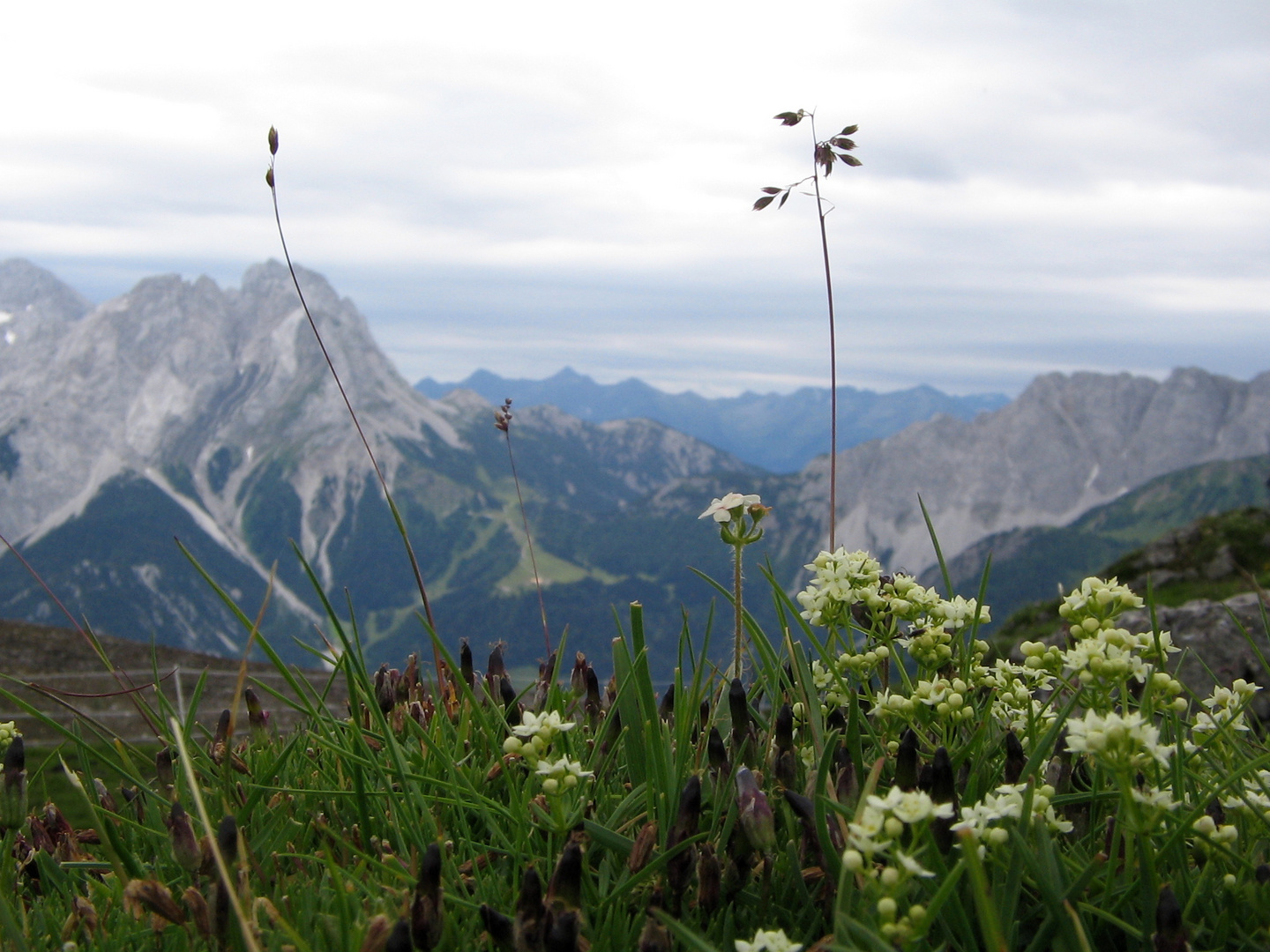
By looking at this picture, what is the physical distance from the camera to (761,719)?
4.49 m

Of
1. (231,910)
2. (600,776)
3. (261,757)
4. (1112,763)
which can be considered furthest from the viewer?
(261,757)

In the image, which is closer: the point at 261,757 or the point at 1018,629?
the point at 261,757

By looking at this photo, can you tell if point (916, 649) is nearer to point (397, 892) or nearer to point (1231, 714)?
point (1231, 714)

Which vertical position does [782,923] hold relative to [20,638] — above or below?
above

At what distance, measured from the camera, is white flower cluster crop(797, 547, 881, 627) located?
3.90 metres

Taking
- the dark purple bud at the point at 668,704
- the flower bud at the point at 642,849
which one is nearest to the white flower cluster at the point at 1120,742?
the flower bud at the point at 642,849

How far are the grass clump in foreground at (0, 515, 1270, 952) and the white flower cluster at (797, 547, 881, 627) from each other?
0.01 m

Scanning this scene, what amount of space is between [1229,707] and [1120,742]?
161 cm

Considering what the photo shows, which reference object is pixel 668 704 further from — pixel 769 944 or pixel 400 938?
pixel 400 938

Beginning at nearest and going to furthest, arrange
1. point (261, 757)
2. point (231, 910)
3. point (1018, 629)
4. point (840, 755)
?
point (231, 910) < point (840, 755) < point (261, 757) < point (1018, 629)

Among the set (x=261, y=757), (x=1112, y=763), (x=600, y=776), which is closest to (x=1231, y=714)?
(x=1112, y=763)

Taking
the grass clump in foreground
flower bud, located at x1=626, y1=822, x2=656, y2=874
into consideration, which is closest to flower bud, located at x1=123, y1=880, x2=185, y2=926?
the grass clump in foreground

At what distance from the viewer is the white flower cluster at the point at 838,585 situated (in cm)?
390

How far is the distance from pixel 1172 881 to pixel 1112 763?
0.89 metres
